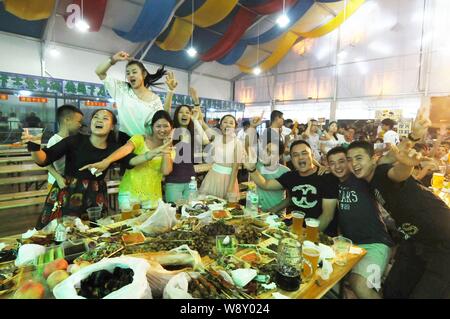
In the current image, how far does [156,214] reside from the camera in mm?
1926

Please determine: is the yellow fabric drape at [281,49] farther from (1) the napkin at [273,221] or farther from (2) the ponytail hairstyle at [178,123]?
(1) the napkin at [273,221]

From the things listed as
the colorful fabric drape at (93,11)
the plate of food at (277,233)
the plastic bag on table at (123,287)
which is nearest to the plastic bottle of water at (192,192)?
the plate of food at (277,233)

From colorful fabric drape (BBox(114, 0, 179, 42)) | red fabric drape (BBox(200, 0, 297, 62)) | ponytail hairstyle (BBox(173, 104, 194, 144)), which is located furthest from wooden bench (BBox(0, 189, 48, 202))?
red fabric drape (BBox(200, 0, 297, 62))

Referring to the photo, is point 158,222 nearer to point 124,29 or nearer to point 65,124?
point 65,124

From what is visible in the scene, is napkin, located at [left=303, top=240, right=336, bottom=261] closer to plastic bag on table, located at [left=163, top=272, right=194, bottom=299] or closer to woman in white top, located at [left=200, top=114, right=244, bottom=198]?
plastic bag on table, located at [left=163, top=272, right=194, bottom=299]

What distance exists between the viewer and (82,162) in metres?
2.49

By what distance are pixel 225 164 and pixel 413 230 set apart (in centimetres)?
216

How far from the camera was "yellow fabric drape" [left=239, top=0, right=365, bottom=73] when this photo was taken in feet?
32.4

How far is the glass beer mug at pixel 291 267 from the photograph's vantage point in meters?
1.35

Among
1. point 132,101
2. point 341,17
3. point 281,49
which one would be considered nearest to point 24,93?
point 132,101

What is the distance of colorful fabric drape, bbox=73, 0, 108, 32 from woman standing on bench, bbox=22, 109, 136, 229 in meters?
6.31
